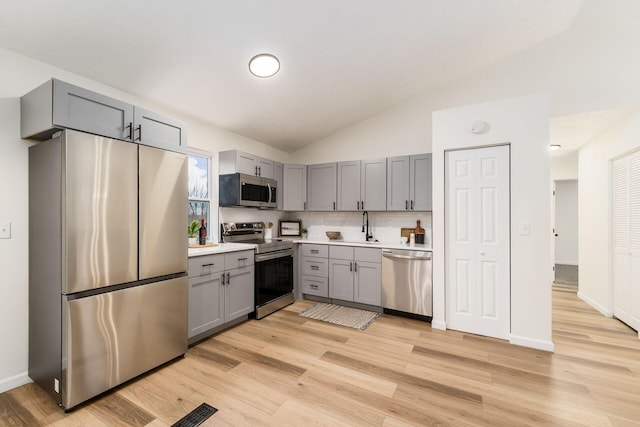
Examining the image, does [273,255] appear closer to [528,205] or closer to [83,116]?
[83,116]

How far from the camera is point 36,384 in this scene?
7.31 ft

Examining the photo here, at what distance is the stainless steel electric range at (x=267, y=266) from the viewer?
3686 mm

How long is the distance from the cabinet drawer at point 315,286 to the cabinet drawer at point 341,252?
40 centimetres

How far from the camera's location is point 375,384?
7.46ft

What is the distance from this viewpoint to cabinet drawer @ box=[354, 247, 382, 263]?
3910 mm

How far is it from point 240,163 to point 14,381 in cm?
294

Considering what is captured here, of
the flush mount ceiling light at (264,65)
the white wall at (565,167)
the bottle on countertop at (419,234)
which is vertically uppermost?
the flush mount ceiling light at (264,65)

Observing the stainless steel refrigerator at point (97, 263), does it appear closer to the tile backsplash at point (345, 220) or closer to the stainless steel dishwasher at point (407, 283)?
the tile backsplash at point (345, 220)

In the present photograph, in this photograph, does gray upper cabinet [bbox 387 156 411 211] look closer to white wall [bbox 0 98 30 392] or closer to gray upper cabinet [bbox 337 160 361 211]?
gray upper cabinet [bbox 337 160 361 211]

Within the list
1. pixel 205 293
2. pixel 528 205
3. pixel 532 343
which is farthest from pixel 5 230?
pixel 532 343

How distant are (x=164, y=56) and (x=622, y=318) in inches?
229

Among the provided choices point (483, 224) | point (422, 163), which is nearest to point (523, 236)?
point (483, 224)

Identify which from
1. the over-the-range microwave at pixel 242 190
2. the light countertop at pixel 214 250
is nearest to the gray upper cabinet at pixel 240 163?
the over-the-range microwave at pixel 242 190

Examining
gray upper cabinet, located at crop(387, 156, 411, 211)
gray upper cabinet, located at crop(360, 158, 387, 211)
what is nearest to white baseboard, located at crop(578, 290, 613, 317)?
gray upper cabinet, located at crop(387, 156, 411, 211)
